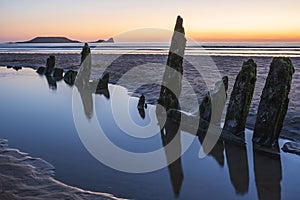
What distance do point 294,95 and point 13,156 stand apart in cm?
1694

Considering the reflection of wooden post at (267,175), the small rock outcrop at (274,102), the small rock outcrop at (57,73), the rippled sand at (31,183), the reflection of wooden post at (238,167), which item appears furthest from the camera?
the small rock outcrop at (57,73)

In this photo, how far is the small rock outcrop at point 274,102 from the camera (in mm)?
10212

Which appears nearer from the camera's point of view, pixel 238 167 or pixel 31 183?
pixel 31 183

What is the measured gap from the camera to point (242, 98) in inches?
440

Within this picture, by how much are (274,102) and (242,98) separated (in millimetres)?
1188

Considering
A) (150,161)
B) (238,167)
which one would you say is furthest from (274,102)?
(150,161)

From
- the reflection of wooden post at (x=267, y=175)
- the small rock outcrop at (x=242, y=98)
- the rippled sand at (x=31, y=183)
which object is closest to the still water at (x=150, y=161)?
the reflection of wooden post at (x=267, y=175)

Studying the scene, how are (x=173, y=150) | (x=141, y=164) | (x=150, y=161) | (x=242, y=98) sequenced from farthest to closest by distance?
(x=242, y=98), (x=173, y=150), (x=150, y=161), (x=141, y=164)

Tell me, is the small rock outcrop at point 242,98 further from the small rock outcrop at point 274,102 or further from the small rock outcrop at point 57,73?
the small rock outcrop at point 57,73

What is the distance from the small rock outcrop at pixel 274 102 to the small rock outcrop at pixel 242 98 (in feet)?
2.05

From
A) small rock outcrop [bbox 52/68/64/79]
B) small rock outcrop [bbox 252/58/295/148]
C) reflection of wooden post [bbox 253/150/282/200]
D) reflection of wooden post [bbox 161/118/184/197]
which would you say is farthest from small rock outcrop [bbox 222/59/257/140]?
small rock outcrop [bbox 52/68/64/79]

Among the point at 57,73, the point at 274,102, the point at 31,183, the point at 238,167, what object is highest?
the point at 274,102

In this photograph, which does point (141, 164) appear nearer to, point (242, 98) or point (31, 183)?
point (31, 183)

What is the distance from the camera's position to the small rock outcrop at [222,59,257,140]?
36.6 feet
